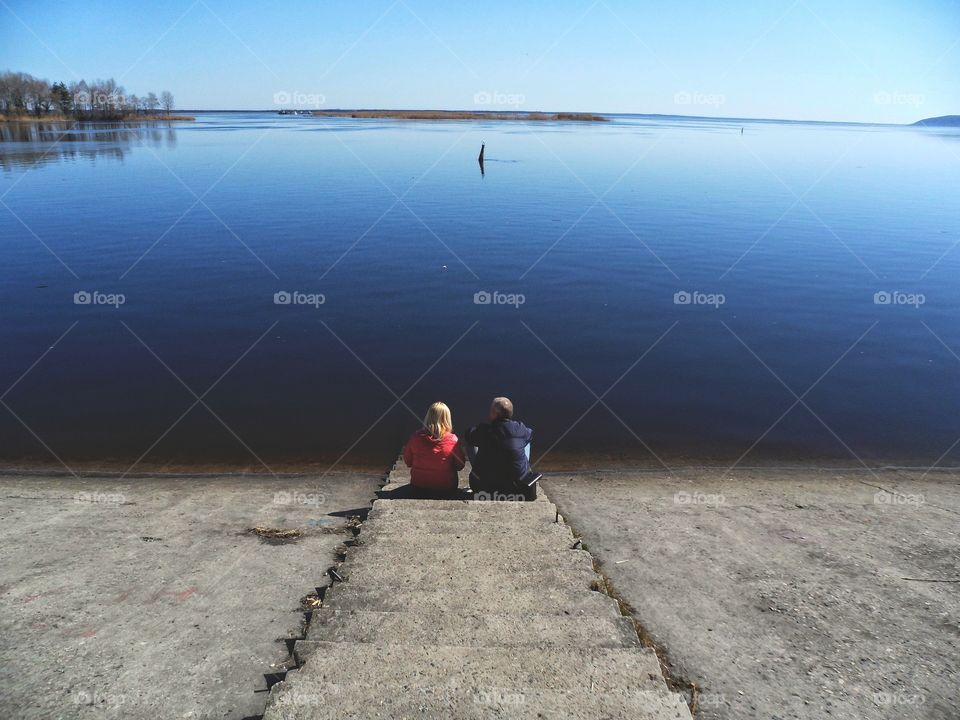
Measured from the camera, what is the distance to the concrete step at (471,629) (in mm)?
4805

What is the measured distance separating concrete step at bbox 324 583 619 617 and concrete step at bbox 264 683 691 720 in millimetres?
1092

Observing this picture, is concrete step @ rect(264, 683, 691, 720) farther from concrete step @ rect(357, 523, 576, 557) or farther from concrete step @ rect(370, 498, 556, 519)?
concrete step @ rect(370, 498, 556, 519)

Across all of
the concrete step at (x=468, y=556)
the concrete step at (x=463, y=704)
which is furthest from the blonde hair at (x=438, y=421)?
the concrete step at (x=463, y=704)

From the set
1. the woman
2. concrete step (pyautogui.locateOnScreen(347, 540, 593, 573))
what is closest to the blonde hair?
the woman

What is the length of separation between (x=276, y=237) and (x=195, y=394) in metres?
13.4

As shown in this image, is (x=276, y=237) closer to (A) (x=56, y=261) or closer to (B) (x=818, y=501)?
(A) (x=56, y=261)

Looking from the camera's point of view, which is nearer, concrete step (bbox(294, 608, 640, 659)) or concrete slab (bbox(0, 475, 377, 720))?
concrete step (bbox(294, 608, 640, 659))

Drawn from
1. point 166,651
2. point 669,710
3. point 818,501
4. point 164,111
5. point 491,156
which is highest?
point 164,111

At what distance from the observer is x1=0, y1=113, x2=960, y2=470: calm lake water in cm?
1245

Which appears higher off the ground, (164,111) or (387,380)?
(164,111)

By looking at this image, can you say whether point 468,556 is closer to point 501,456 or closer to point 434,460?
point 501,456

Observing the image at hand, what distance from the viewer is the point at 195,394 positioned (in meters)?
13.5

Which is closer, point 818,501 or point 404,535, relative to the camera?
point 404,535

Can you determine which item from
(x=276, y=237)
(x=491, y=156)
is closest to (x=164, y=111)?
(x=491, y=156)
